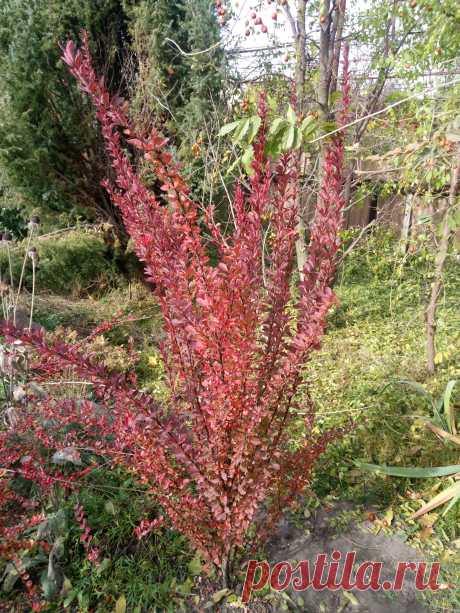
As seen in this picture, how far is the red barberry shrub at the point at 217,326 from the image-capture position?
3.90ft

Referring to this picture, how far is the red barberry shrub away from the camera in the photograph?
1.19m

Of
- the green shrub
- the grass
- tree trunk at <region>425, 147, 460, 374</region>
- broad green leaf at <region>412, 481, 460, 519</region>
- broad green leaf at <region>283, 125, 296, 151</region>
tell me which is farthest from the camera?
the green shrub

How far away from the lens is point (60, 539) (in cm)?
184

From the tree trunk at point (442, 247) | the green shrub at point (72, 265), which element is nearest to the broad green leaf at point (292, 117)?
the tree trunk at point (442, 247)

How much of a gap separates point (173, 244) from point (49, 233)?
18.1ft

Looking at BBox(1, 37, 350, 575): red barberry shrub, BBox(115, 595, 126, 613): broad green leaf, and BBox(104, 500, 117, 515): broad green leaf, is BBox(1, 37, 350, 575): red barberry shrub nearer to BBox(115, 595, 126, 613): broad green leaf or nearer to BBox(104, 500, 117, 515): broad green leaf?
BBox(115, 595, 126, 613): broad green leaf

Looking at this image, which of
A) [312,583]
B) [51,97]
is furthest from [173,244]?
[51,97]

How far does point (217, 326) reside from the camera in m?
1.21

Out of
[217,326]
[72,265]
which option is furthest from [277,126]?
[72,265]

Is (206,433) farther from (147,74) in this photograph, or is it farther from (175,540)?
(147,74)

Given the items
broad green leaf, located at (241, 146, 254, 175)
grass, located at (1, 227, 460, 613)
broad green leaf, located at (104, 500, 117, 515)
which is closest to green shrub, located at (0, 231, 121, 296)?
grass, located at (1, 227, 460, 613)

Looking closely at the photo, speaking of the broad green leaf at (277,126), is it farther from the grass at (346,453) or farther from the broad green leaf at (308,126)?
the grass at (346,453)

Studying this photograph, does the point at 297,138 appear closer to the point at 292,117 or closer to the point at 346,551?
the point at 292,117

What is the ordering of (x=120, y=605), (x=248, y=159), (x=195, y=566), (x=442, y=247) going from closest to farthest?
(x=248, y=159) → (x=120, y=605) → (x=195, y=566) → (x=442, y=247)
